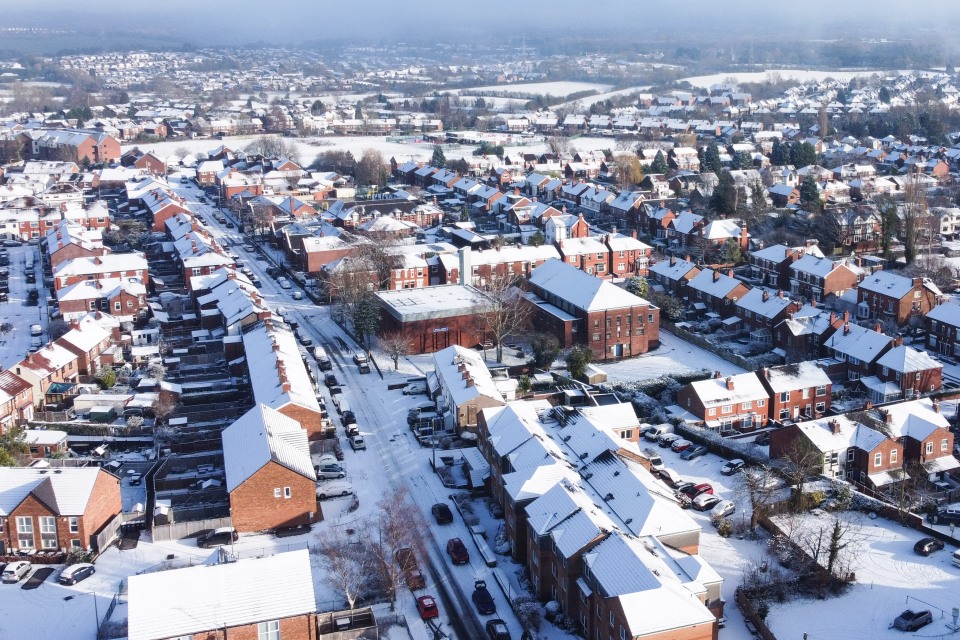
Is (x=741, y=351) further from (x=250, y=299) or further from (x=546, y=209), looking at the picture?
(x=546, y=209)

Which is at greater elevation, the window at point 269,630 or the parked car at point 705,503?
the window at point 269,630

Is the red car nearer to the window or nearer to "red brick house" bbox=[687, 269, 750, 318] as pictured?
the window

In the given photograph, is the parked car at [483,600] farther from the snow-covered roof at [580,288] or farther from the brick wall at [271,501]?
the snow-covered roof at [580,288]

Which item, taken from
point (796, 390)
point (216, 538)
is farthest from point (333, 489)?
point (796, 390)

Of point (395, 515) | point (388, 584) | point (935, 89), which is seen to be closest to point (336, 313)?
point (395, 515)

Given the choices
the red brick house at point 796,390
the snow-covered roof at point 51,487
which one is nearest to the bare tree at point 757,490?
the red brick house at point 796,390

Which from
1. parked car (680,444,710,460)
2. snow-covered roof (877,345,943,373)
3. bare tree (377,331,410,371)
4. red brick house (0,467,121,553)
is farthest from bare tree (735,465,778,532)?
red brick house (0,467,121,553)

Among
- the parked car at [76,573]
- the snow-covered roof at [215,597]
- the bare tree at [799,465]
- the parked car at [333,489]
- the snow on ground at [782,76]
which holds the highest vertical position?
the snow on ground at [782,76]
